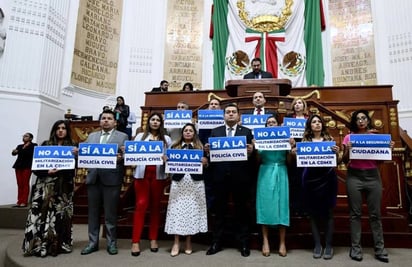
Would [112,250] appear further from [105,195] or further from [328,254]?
[328,254]

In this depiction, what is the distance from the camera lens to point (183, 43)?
9648mm

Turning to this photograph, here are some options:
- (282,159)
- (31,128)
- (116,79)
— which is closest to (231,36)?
(116,79)

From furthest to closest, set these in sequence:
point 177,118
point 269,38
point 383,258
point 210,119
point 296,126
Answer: point 269,38, point 177,118, point 210,119, point 296,126, point 383,258

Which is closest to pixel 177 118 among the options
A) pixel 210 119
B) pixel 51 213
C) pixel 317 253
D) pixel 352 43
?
pixel 210 119

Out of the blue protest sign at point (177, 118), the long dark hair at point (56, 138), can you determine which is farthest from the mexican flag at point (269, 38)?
the long dark hair at point (56, 138)

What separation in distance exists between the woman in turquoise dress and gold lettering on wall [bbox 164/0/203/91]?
6491 millimetres

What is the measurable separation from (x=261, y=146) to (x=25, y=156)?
4.75 meters

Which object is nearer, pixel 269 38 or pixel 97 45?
pixel 97 45

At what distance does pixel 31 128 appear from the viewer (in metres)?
6.62

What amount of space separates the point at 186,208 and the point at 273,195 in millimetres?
901

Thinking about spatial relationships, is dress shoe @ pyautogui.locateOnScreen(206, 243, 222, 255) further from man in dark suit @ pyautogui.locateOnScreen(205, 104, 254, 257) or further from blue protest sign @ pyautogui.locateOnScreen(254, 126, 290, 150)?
blue protest sign @ pyautogui.locateOnScreen(254, 126, 290, 150)

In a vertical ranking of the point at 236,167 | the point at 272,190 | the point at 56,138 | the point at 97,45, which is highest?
the point at 97,45

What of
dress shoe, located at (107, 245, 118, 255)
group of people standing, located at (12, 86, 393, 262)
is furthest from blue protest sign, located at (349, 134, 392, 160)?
dress shoe, located at (107, 245, 118, 255)

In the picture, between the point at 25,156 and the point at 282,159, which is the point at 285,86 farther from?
the point at 25,156
